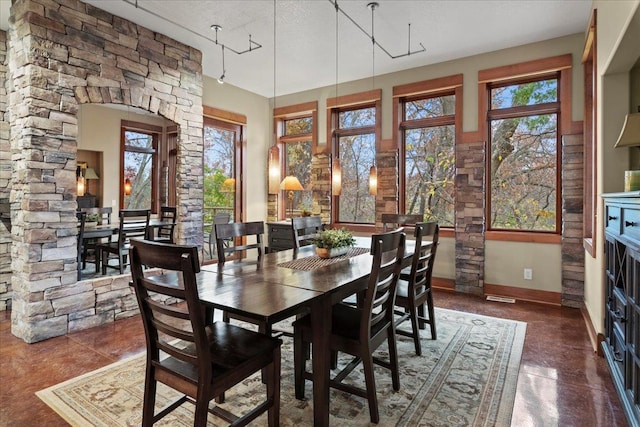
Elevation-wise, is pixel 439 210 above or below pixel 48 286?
above

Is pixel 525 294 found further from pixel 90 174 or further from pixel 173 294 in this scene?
pixel 90 174

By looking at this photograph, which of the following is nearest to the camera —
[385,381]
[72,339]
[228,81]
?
[385,381]

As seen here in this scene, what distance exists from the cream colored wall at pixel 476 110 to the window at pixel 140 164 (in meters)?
3.12

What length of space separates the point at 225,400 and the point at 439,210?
3805 millimetres

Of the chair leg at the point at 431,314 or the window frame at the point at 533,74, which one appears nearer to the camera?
the chair leg at the point at 431,314

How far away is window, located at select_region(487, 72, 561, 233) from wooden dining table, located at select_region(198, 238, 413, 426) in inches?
116

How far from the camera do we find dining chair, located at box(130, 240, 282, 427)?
4.77 feet

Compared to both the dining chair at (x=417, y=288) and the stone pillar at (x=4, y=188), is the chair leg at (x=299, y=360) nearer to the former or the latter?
the dining chair at (x=417, y=288)

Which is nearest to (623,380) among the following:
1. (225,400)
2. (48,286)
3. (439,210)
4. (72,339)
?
(225,400)

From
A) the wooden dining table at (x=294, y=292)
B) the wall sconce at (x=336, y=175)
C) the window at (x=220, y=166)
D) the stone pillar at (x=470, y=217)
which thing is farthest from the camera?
the window at (x=220, y=166)

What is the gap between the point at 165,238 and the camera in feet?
14.3

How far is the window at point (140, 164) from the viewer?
4.16 m

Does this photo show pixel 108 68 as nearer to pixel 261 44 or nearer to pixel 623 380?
pixel 261 44

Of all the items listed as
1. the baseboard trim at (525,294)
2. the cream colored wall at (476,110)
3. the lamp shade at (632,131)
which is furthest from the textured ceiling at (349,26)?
the baseboard trim at (525,294)
